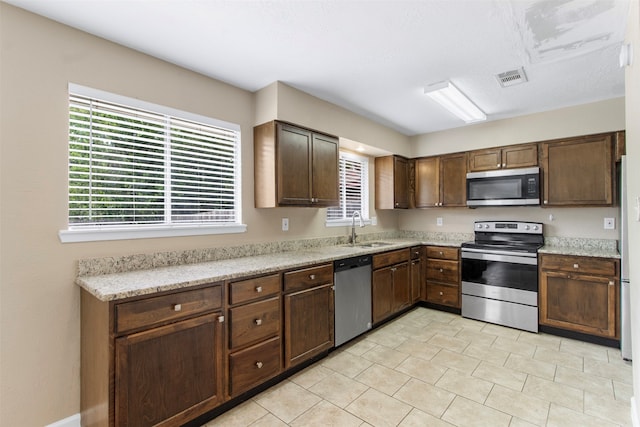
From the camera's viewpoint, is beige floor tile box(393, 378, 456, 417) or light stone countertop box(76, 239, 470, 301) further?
beige floor tile box(393, 378, 456, 417)

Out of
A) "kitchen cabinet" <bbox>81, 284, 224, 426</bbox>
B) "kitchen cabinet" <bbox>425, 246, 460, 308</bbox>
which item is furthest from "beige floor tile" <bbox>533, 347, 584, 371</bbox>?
"kitchen cabinet" <bbox>81, 284, 224, 426</bbox>

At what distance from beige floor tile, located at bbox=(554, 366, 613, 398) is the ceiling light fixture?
8.58 ft

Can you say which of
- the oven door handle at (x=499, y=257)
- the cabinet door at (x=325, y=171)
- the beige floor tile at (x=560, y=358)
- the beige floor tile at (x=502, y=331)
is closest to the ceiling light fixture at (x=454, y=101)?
the cabinet door at (x=325, y=171)

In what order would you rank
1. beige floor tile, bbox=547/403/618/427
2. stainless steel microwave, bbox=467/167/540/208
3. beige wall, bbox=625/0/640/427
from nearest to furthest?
beige wall, bbox=625/0/640/427 < beige floor tile, bbox=547/403/618/427 < stainless steel microwave, bbox=467/167/540/208

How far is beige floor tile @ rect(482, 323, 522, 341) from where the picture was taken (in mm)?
3324

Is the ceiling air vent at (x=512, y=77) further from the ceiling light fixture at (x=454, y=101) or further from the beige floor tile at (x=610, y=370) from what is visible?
the beige floor tile at (x=610, y=370)

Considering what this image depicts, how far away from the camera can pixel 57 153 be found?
1903 millimetres

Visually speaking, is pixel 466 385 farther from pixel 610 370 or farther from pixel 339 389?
pixel 610 370

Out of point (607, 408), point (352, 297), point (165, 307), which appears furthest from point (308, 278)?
point (607, 408)

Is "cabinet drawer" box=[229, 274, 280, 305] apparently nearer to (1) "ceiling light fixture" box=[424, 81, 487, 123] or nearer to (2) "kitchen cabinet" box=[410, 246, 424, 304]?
(1) "ceiling light fixture" box=[424, 81, 487, 123]

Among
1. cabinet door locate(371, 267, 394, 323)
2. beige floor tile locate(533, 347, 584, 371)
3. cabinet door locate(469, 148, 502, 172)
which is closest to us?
beige floor tile locate(533, 347, 584, 371)

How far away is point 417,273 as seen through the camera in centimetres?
420

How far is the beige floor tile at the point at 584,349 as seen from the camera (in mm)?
2840

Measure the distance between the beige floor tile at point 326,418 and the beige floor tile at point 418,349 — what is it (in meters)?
1.10
